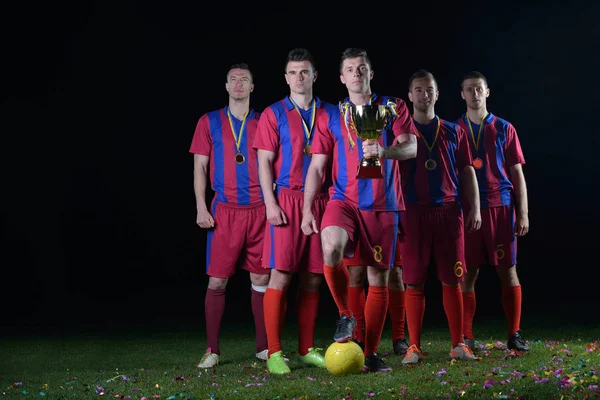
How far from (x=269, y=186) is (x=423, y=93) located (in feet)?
3.21

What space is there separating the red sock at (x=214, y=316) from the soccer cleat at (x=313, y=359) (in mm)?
485

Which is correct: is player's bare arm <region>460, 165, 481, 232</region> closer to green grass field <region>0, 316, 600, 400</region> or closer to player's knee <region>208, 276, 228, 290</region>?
green grass field <region>0, 316, 600, 400</region>

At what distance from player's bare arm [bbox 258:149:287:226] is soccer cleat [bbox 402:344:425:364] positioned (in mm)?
914

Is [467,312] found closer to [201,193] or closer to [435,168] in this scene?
[435,168]

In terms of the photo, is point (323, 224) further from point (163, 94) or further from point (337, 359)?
point (163, 94)

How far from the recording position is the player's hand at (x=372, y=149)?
13.1 ft

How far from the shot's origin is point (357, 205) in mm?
4199

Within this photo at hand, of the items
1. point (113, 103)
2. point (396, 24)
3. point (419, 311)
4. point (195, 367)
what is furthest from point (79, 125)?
point (419, 311)

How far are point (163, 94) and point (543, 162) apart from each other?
3640 millimetres

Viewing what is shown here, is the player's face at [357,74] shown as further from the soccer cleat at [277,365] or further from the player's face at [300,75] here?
the soccer cleat at [277,365]

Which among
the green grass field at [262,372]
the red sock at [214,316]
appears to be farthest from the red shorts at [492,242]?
the red sock at [214,316]

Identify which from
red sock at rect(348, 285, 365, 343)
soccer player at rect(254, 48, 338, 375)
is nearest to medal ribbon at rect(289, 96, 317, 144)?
soccer player at rect(254, 48, 338, 375)

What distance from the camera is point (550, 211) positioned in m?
8.98

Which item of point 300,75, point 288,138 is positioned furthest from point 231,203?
point 300,75
